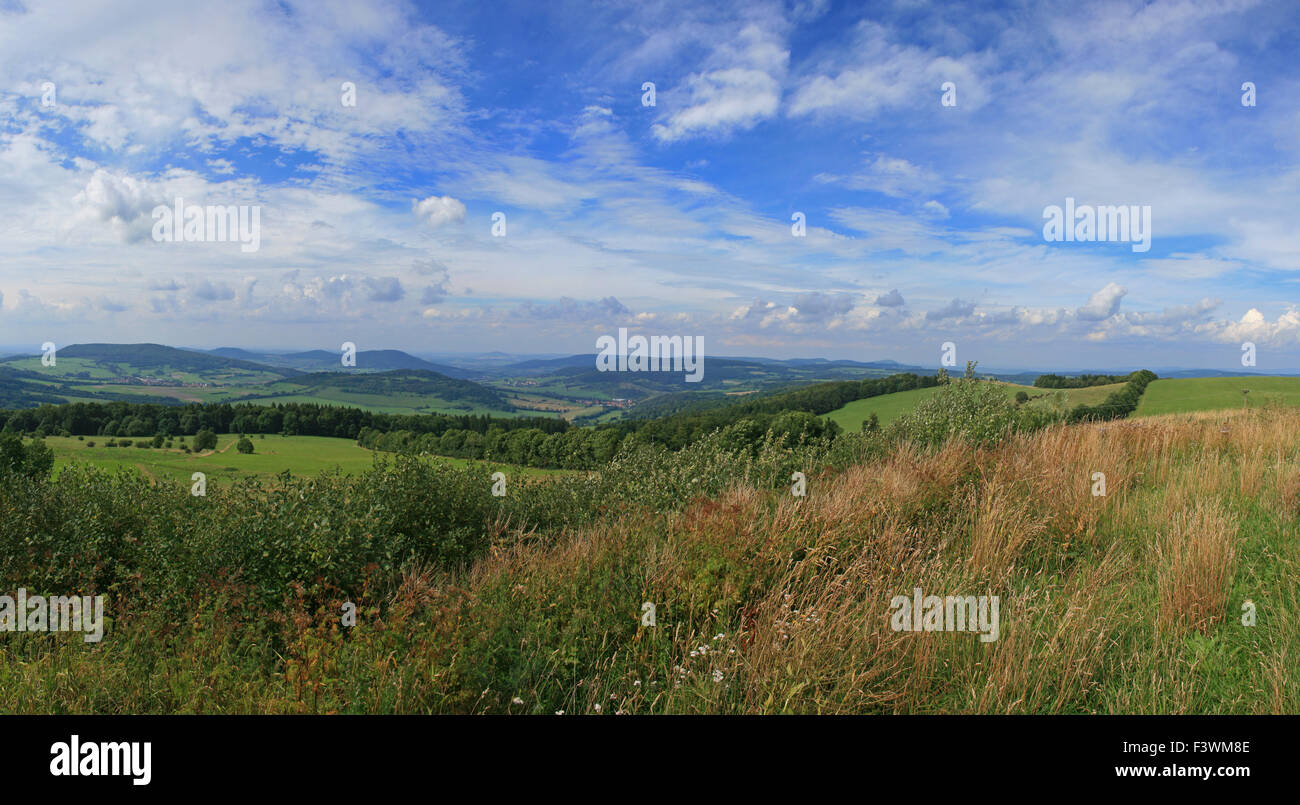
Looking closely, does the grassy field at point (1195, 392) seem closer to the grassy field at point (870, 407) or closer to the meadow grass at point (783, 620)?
the grassy field at point (870, 407)

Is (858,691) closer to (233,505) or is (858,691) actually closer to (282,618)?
(282,618)

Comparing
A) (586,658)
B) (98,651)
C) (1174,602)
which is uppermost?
(1174,602)

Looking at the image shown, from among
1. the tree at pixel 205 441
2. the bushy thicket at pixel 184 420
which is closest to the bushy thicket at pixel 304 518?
the tree at pixel 205 441

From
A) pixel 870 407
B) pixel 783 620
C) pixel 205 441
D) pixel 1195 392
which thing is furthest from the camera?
pixel 870 407

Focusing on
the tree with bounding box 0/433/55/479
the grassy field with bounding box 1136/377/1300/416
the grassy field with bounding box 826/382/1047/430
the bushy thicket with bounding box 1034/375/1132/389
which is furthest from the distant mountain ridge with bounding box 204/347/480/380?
the tree with bounding box 0/433/55/479

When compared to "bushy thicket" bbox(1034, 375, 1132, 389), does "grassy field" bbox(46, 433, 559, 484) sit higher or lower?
lower

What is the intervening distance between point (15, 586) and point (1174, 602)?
10361mm

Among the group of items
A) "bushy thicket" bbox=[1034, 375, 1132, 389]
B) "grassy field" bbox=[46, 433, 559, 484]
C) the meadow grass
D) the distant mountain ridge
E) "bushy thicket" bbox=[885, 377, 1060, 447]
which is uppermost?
the distant mountain ridge

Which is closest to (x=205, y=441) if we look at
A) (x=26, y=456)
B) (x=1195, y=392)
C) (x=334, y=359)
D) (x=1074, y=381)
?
(x=26, y=456)

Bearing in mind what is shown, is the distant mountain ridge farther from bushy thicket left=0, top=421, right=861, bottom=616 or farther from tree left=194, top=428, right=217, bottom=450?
bushy thicket left=0, top=421, right=861, bottom=616

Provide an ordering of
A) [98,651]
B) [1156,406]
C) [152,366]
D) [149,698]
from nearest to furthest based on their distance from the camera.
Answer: [149,698], [98,651], [1156,406], [152,366]

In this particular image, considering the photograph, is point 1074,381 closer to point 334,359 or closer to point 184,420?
point 184,420
